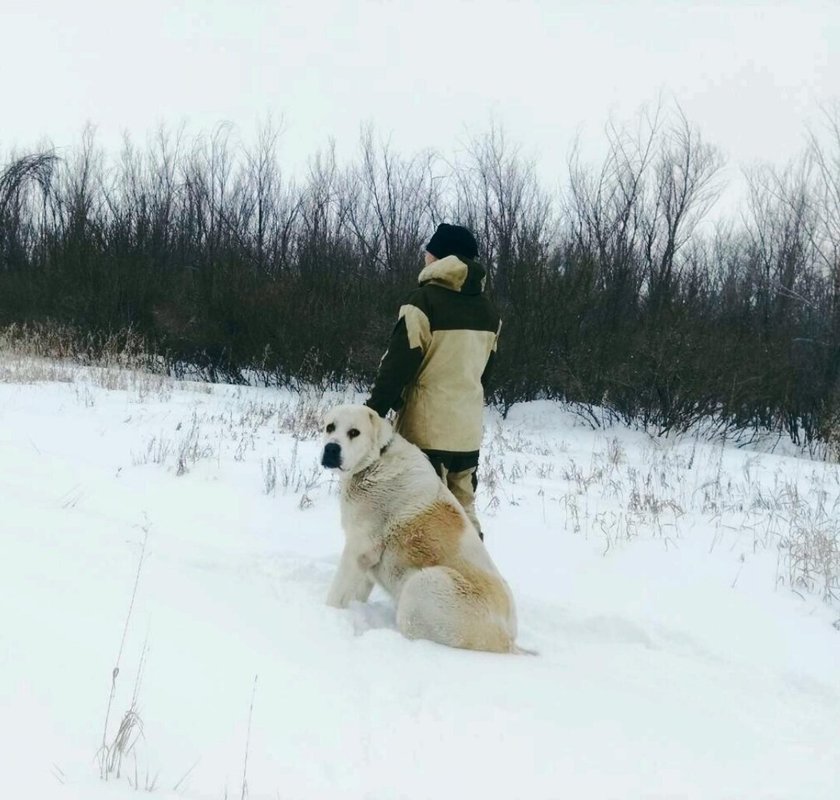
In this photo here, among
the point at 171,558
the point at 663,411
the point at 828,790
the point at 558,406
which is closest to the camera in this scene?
the point at 828,790

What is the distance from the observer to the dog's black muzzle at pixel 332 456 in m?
3.17

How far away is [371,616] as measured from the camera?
3.21 m

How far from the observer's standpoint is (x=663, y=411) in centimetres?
1205

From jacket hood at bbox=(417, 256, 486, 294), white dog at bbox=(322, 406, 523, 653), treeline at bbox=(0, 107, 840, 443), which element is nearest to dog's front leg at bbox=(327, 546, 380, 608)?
white dog at bbox=(322, 406, 523, 653)

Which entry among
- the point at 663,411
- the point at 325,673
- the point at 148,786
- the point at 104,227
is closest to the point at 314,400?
the point at 663,411

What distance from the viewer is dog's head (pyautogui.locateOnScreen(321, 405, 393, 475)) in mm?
3182

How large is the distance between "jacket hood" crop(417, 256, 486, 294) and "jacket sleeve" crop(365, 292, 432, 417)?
142mm

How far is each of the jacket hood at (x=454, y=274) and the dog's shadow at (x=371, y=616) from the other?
1604 millimetres

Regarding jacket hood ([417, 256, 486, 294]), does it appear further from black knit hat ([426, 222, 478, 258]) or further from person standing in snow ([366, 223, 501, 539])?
black knit hat ([426, 222, 478, 258])

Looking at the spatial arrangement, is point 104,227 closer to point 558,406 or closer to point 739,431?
point 558,406

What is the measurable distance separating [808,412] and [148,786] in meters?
13.4

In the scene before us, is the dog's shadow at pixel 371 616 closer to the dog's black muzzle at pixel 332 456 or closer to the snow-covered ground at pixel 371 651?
the snow-covered ground at pixel 371 651

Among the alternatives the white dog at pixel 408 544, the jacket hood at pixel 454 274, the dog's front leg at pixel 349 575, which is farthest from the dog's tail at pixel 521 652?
the jacket hood at pixel 454 274

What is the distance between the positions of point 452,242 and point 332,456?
132cm
